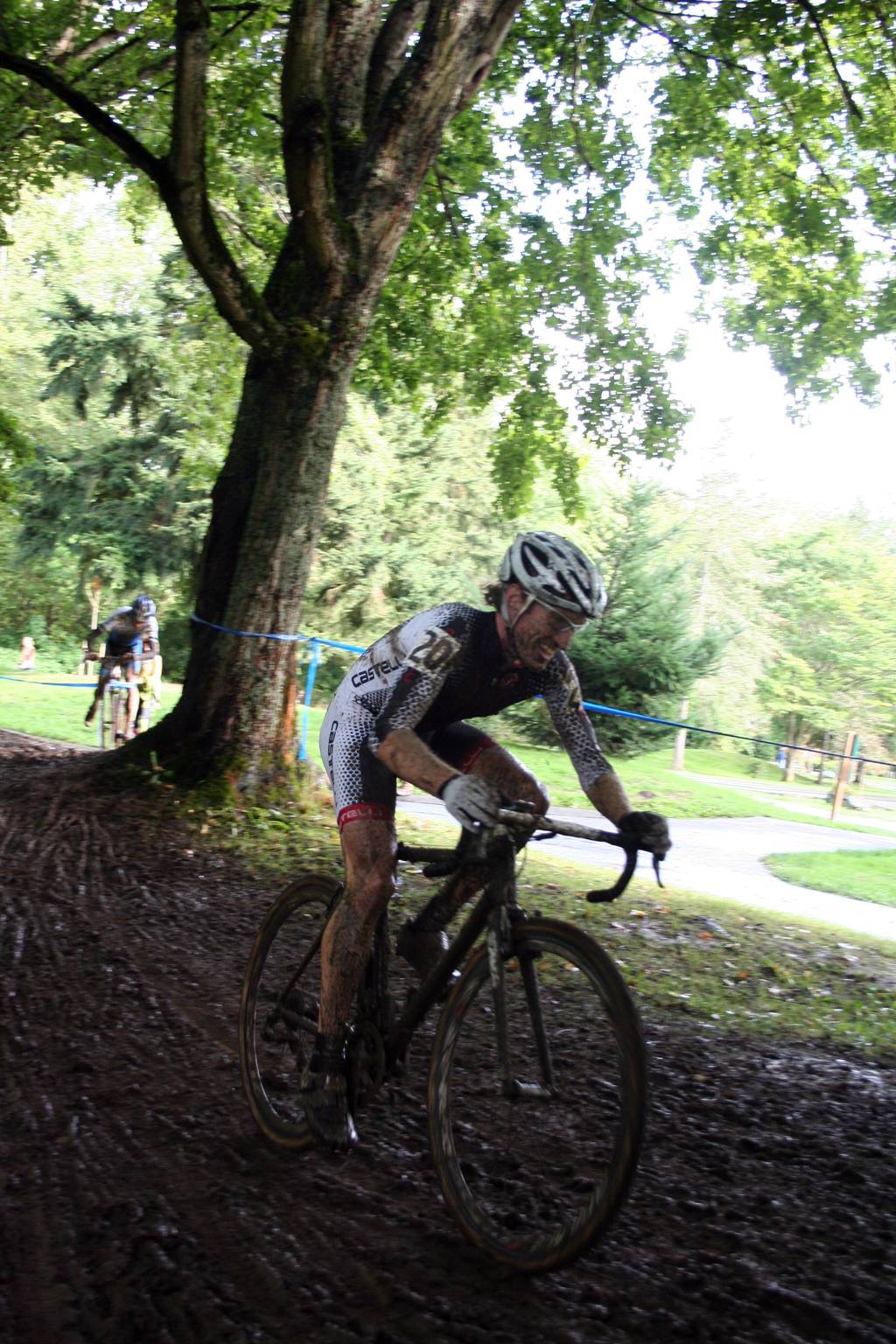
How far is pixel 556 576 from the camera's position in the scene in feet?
13.0

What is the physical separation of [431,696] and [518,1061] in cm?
115

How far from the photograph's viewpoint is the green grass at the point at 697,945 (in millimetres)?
7262

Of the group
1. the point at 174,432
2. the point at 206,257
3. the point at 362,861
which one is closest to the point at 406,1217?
the point at 362,861

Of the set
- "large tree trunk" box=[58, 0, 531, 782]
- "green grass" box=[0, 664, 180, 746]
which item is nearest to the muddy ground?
"large tree trunk" box=[58, 0, 531, 782]

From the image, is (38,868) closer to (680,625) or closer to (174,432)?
(680,625)

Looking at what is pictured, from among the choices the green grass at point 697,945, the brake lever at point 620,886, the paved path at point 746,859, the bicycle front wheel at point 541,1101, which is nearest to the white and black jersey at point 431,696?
the brake lever at point 620,886

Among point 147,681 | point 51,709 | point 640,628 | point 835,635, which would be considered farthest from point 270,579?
point 835,635

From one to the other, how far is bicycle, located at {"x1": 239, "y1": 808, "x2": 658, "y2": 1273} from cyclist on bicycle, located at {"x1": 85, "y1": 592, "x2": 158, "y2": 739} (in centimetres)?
1323

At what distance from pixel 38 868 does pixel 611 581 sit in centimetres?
1674

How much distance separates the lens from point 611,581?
80.0ft

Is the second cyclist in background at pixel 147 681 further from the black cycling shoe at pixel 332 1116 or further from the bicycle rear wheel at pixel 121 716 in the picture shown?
the black cycling shoe at pixel 332 1116

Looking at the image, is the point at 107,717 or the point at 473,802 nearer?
the point at 473,802

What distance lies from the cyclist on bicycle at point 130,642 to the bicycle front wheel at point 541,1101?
13624 millimetres

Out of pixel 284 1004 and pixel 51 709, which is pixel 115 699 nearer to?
pixel 51 709
